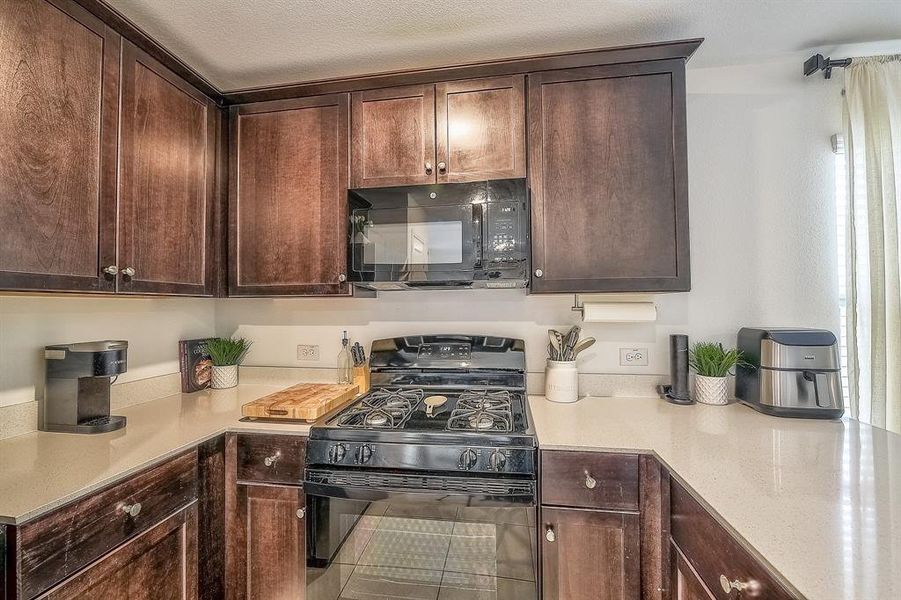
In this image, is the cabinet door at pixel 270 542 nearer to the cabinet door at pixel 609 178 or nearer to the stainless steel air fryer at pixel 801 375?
the cabinet door at pixel 609 178

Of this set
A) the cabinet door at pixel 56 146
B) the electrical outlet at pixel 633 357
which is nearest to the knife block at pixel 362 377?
the cabinet door at pixel 56 146

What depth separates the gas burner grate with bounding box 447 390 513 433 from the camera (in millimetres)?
1382

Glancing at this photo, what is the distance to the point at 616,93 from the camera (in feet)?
5.20

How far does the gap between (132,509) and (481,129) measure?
174 cm

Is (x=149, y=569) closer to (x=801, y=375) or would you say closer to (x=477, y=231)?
(x=477, y=231)

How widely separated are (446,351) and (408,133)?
100 centimetres

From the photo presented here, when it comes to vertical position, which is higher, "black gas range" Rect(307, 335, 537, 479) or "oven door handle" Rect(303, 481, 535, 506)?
"black gas range" Rect(307, 335, 537, 479)

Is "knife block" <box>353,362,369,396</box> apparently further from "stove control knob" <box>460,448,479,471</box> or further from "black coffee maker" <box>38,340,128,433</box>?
"black coffee maker" <box>38,340,128,433</box>

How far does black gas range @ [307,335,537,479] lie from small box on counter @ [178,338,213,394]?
892 mm

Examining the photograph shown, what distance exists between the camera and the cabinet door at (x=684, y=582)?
3.21ft

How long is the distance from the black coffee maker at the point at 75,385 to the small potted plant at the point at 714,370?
230cm

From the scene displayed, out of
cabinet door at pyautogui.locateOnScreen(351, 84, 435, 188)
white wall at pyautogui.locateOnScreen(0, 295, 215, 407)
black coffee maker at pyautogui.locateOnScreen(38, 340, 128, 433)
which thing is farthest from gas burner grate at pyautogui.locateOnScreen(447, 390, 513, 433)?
white wall at pyautogui.locateOnScreen(0, 295, 215, 407)

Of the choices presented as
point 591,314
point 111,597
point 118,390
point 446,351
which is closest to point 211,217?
point 118,390

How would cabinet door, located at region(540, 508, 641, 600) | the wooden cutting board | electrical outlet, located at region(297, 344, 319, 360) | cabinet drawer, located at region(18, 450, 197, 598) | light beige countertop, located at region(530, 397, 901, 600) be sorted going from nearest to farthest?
light beige countertop, located at region(530, 397, 901, 600) < cabinet drawer, located at region(18, 450, 197, 598) < cabinet door, located at region(540, 508, 641, 600) < the wooden cutting board < electrical outlet, located at region(297, 344, 319, 360)
